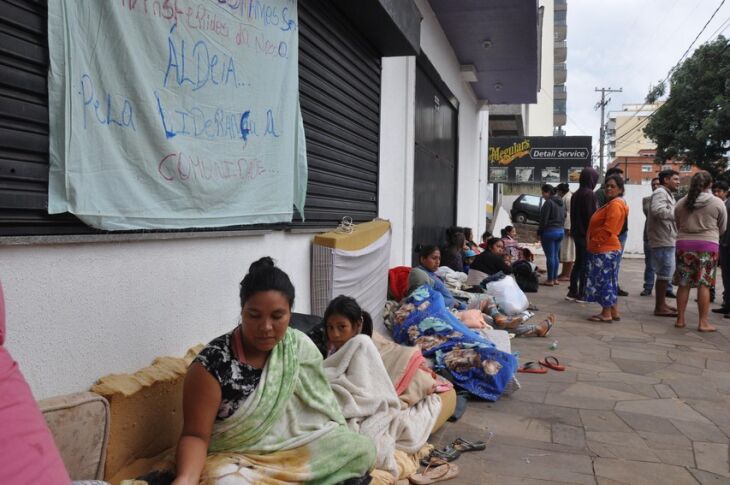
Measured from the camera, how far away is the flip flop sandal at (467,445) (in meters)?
3.17

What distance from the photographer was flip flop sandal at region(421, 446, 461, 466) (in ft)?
9.71

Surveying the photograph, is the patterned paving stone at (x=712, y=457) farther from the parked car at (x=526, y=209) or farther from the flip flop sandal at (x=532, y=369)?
the parked car at (x=526, y=209)

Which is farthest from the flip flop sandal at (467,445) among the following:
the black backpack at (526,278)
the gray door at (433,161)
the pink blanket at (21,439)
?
the black backpack at (526,278)

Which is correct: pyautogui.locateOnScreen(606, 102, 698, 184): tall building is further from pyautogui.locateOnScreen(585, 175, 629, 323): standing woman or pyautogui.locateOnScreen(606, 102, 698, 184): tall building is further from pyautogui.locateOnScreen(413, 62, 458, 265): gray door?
pyautogui.locateOnScreen(585, 175, 629, 323): standing woman

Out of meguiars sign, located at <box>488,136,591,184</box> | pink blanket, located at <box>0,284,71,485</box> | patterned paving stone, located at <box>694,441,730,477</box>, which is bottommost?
patterned paving stone, located at <box>694,441,730,477</box>

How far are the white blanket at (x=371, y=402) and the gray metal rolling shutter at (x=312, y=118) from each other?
0.98 m

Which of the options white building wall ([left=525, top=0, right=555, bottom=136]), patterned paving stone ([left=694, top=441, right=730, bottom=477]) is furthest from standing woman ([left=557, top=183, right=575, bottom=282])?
white building wall ([left=525, top=0, right=555, bottom=136])

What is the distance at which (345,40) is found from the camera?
15.3ft

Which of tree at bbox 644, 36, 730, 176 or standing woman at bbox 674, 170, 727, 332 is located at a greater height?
tree at bbox 644, 36, 730, 176

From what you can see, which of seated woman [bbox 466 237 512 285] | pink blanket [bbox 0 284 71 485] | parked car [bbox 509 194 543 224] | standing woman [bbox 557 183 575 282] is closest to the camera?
pink blanket [bbox 0 284 71 485]

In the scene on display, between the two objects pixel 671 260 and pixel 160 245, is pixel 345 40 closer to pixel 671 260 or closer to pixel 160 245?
pixel 160 245

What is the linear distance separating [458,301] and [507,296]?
69cm

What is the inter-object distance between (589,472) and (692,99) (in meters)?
23.9

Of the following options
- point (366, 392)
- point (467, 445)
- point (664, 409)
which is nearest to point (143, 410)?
point (366, 392)
